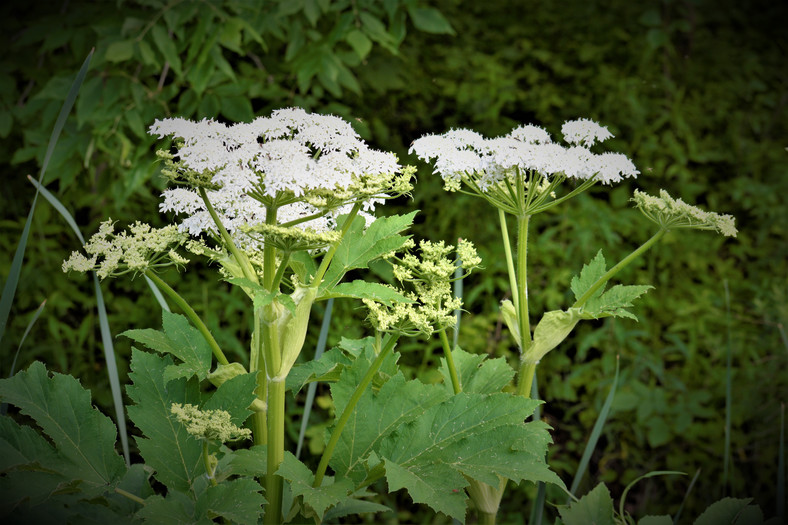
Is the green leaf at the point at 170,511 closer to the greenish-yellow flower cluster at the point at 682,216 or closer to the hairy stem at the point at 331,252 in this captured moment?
the hairy stem at the point at 331,252

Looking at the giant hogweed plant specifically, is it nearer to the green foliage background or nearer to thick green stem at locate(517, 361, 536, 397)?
thick green stem at locate(517, 361, 536, 397)

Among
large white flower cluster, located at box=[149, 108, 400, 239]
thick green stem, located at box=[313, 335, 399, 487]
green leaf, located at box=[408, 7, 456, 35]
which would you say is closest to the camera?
large white flower cluster, located at box=[149, 108, 400, 239]

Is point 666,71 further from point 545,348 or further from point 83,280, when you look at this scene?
point 83,280

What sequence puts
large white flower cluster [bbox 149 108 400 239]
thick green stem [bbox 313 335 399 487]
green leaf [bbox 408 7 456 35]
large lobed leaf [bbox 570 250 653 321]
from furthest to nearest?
green leaf [bbox 408 7 456 35] → large lobed leaf [bbox 570 250 653 321] → thick green stem [bbox 313 335 399 487] → large white flower cluster [bbox 149 108 400 239]

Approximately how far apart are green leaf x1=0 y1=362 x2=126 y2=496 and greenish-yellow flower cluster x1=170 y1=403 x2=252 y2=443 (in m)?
0.16

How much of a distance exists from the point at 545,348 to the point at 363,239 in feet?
1.12

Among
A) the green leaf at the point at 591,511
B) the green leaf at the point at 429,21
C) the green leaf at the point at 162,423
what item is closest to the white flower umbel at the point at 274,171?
the green leaf at the point at 162,423

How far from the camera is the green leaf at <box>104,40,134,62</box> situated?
1937mm

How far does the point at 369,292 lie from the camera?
845 mm

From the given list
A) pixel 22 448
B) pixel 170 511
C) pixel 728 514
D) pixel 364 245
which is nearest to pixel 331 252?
pixel 364 245

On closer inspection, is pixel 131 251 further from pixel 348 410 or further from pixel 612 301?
pixel 612 301

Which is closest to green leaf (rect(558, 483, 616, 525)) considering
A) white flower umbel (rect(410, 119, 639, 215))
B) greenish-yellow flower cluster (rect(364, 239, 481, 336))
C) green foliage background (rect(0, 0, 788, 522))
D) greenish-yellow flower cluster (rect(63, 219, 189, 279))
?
greenish-yellow flower cluster (rect(364, 239, 481, 336))

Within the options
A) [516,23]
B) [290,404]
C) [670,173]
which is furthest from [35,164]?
[670,173]

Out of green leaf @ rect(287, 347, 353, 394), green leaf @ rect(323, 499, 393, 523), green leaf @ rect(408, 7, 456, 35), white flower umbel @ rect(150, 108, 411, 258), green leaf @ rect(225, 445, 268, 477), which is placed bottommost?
green leaf @ rect(323, 499, 393, 523)
